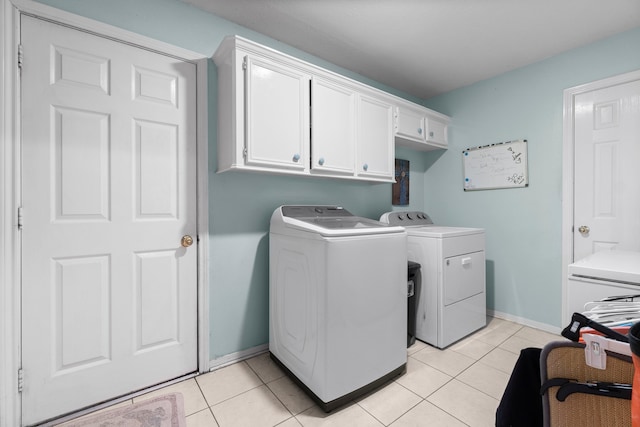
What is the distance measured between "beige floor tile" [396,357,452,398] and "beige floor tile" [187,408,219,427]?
1141 millimetres

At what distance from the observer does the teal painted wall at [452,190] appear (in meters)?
1.91

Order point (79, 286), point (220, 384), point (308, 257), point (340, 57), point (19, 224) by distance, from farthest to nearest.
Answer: point (340, 57) → point (220, 384) → point (308, 257) → point (79, 286) → point (19, 224)

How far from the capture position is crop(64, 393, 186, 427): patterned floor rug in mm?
1407

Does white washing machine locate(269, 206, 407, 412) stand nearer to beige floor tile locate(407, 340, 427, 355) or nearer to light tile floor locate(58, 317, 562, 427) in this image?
light tile floor locate(58, 317, 562, 427)

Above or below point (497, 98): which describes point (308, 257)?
below

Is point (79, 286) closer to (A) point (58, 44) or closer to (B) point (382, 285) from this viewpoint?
(A) point (58, 44)

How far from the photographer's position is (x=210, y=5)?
1844 mm

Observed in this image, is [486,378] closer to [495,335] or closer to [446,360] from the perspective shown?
[446,360]

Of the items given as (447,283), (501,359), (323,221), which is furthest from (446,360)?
(323,221)

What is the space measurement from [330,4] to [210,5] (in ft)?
2.68

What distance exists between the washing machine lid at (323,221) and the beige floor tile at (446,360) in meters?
1.03

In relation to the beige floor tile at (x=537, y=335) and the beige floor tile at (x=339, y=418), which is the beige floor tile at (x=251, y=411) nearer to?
the beige floor tile at (x=339, y=418)

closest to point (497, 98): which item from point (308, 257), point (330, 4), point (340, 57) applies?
point (340, 57)

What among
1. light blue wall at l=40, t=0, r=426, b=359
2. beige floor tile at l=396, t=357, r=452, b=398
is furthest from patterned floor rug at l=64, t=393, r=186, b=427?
beige floor tile at l=396, t=357, r=452, b=398
